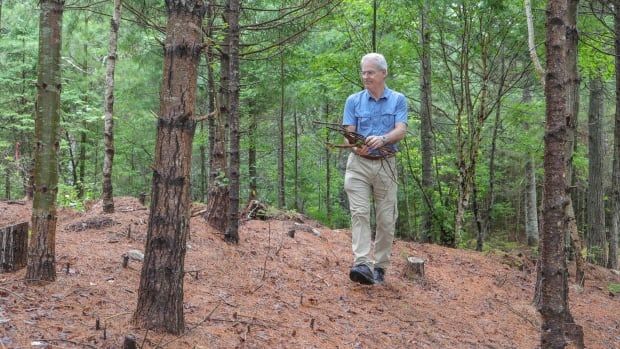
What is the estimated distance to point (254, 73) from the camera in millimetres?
13320

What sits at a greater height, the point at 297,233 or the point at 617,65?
the point at 617,65

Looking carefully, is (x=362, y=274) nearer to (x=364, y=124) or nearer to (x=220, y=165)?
(x=364, y=124)

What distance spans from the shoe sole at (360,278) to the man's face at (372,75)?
78.3 inches

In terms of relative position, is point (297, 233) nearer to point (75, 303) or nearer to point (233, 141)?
point (233, 141)

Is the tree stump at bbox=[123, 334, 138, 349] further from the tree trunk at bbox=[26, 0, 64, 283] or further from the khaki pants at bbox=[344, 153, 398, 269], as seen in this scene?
the khaki pants at bbox=[344, 153, 398, 269]

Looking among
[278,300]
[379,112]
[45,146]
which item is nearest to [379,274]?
[278,300]

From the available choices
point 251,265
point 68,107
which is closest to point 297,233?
point 251,265

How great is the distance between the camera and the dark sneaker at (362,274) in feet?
16.7

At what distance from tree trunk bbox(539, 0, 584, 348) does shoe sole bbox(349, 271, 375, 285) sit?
189cm

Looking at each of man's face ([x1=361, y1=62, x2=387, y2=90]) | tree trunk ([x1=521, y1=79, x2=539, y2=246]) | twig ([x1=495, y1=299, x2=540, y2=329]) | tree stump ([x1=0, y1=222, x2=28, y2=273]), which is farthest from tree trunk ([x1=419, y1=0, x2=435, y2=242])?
tree stump ([x1=0, y1=222, x2=28, y2=273])

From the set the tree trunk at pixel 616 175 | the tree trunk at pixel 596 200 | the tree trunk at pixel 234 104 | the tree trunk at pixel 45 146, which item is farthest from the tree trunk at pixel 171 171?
the tree trunk at pixel 596 200

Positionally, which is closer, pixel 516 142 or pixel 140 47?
pixel 516 142

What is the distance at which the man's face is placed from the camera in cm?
508

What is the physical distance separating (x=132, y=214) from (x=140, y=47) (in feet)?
21.1
